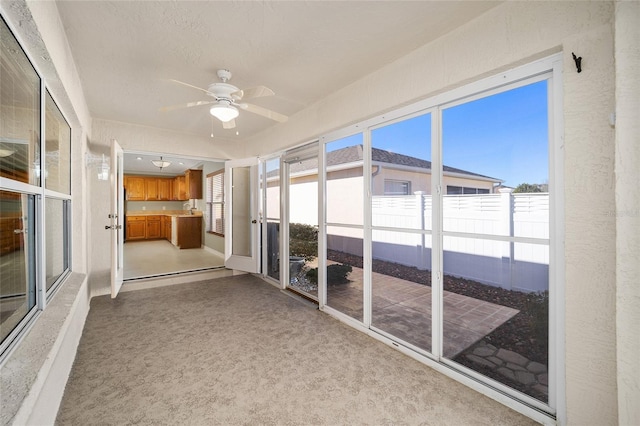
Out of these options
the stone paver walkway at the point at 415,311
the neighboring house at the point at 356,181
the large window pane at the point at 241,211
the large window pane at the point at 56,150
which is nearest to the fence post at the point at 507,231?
the neighboring house at the point at 356,181

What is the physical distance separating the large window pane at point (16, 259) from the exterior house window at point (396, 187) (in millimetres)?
2509

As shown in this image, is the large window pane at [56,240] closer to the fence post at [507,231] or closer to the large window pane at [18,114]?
the large window pane at [18,114]

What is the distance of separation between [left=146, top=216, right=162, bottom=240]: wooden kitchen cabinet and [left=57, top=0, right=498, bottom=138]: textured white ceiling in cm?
714

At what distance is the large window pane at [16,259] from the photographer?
1261mm

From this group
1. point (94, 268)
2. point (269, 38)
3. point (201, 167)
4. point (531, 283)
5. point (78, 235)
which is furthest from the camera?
point (201, 167)

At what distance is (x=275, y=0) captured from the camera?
1.67m

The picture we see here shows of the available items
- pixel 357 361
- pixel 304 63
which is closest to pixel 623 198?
pixel 357 361

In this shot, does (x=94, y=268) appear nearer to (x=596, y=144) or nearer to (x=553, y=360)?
(x=553, y=360)

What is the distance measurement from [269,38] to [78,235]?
267 cm

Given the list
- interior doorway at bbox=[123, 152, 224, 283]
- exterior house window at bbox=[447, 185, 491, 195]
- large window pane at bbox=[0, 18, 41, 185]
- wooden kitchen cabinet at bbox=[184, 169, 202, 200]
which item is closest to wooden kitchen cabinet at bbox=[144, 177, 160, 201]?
interior doorway at bbox=[123, 152, 224, 283]

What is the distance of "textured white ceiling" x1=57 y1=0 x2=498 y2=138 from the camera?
1.75m

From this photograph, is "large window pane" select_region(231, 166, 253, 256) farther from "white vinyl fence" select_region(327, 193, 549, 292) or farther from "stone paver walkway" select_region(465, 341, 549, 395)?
"stone paver walkway" select_region(465, 341, 549, 395)

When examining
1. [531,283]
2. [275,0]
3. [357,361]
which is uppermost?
[275,0]

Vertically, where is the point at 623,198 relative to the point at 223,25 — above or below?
below
